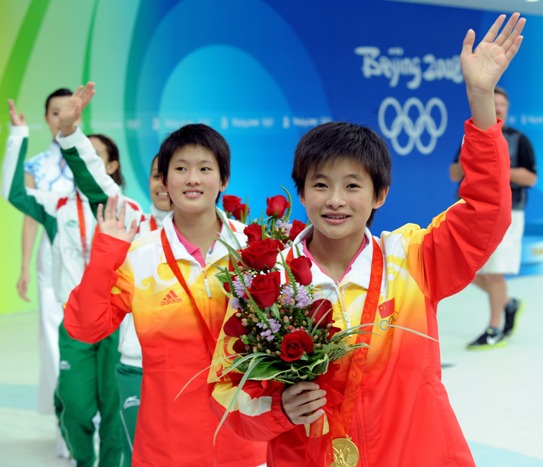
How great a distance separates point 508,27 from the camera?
7.22ft

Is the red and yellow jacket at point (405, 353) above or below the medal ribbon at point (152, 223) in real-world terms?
below

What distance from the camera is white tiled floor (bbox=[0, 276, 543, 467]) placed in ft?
16.6

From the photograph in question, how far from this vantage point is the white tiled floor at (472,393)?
507cm

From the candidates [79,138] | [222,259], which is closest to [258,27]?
A: [79,138]

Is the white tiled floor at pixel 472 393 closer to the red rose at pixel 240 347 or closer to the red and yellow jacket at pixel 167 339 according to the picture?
the red and yellow jacket at pixel 167 339

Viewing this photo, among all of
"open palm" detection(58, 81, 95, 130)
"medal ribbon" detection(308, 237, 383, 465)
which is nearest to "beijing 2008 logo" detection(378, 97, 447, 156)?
"open palm" detection(58, 81, 95, 130)

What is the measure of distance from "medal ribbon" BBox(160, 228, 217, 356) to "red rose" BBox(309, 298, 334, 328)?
0.84 metres

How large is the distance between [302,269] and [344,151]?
1.04 feet

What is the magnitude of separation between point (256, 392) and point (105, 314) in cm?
83

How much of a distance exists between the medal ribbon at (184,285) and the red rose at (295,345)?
2.97 feet

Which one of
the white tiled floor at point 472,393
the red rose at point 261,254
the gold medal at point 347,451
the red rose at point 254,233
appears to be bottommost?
the white tiled floor at point 472,393

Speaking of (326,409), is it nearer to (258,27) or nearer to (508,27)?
(508,27)

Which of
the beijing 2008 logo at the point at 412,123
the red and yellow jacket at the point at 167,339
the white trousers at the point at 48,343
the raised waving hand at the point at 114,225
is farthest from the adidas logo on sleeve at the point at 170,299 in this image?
the beijing 2008 logo at the point at 412,123

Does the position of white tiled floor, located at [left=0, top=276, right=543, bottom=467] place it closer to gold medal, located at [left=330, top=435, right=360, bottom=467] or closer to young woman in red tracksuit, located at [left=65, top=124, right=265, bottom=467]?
young woman in red tracksuit, located at [left=65, top=124, right=265, bottom=467]
